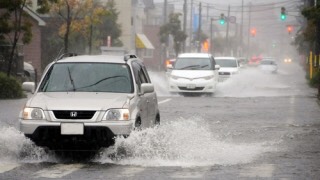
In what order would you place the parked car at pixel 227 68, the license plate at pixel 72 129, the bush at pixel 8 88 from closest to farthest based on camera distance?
the license plate at pixel 72 129
the bush at pixel 8 88
the parked car at pixel 227 68

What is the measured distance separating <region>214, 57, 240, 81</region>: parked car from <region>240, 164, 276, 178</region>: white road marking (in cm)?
2807

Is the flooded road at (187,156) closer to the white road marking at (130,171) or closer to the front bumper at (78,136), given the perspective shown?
the white road marking at (130,171)

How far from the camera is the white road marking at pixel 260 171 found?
35.7 ft

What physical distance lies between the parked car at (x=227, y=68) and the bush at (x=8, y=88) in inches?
499

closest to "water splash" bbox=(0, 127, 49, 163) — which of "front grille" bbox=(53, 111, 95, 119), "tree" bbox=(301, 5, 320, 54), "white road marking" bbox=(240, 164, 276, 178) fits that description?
"front grille" bbox=(53, 111, 95, 119)

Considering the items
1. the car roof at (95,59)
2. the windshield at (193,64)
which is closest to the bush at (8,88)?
the windshield at (193,64)

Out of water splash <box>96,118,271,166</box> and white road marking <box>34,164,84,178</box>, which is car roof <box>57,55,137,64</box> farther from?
white road marking <box>34,164,84,178</box>

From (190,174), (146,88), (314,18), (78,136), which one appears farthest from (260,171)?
(314,18)

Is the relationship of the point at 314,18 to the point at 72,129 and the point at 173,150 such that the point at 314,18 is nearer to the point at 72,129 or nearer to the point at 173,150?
the point at 173,150

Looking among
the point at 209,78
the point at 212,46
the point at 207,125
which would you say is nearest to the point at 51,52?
the point at 209,78

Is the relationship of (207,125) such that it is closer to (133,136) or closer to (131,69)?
(131,69)

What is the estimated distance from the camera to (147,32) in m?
108

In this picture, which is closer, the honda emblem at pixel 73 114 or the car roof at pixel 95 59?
the honda emblem at pixel 73 114

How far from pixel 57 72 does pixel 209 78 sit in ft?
65.7
